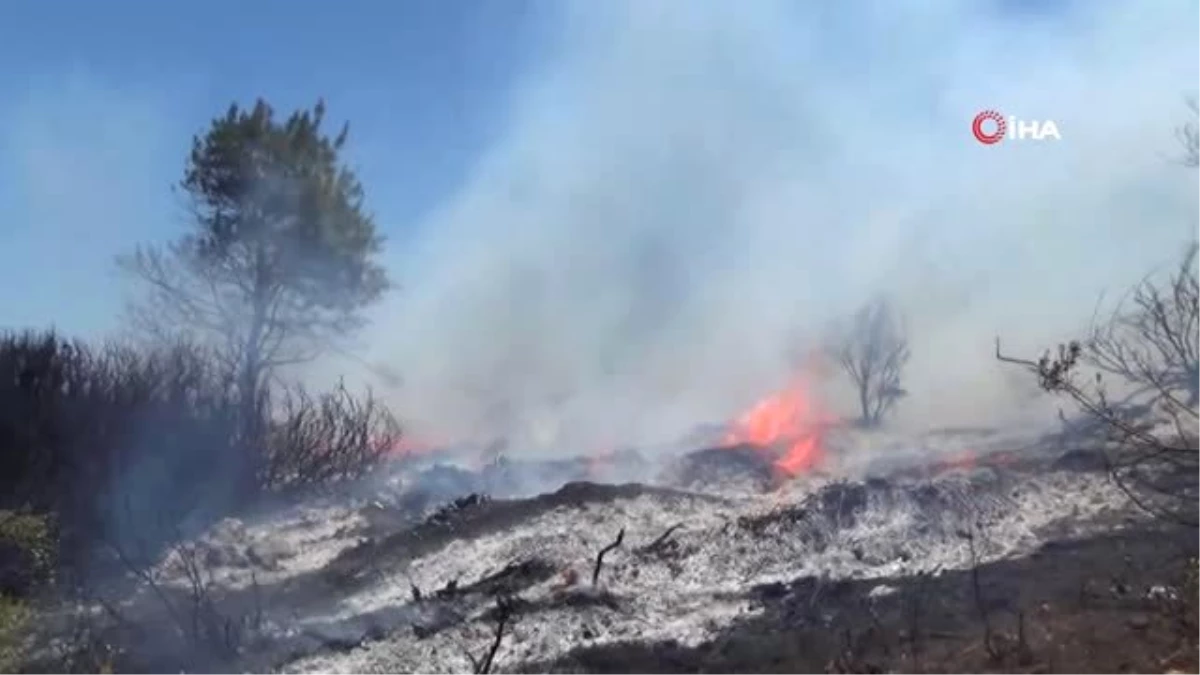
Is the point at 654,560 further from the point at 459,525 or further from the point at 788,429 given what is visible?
the point at 788,429

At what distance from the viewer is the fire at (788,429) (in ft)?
69.9

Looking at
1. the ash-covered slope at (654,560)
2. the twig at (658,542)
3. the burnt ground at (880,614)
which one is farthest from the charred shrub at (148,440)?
the twig at (658,542)

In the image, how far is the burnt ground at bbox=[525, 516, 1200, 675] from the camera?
6891mm

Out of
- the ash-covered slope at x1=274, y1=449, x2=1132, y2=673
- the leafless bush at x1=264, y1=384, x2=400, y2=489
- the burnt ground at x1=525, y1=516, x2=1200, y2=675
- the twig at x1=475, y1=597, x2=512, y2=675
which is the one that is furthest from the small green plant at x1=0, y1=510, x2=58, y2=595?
the leafless bush at x1=264, y1=384, x2=400, y2=489

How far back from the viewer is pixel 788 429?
87.6 ft

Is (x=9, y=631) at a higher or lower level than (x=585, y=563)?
lower

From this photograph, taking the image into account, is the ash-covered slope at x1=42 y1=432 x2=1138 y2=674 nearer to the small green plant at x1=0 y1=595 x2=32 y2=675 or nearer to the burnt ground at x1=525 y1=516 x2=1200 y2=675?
the burnt ground at x1=525 y1=516 x2=1200 y2=675

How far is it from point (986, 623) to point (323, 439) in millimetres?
16166

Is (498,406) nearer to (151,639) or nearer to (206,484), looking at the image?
(206,484)

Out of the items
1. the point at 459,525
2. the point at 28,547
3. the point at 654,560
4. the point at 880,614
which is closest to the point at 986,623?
the point at 880,614

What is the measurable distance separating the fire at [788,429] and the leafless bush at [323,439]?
300 inches

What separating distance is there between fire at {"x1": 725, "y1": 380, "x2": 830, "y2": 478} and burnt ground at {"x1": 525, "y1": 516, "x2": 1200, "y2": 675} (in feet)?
31.9

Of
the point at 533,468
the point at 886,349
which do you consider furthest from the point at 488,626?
the point at 886,349

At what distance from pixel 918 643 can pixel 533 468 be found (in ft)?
49.9
